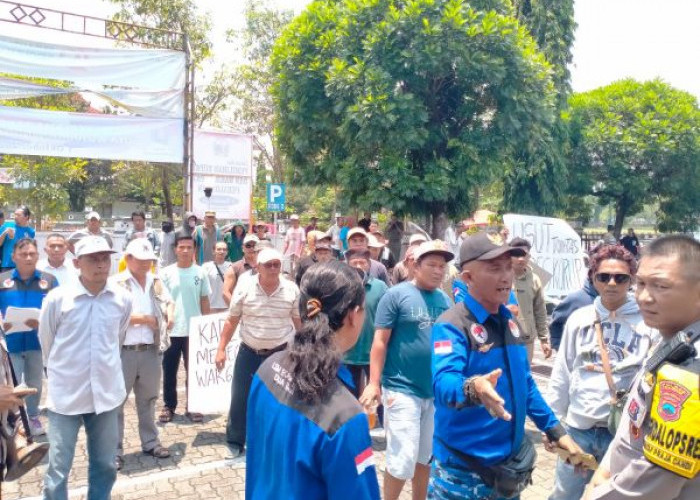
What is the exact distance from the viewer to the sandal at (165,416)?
615 cm

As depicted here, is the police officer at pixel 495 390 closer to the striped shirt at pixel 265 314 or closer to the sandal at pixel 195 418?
the striped shirt at pixel 265 314

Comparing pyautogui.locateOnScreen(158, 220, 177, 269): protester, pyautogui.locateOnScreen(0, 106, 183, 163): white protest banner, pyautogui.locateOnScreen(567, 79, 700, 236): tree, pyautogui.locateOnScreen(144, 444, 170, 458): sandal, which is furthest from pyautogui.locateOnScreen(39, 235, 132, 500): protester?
pyautogui.locateOnScreen(567, 79, 700, 236): tree

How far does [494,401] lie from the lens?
7.39 ft

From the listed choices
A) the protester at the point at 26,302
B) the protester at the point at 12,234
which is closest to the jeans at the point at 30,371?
the protester at the point at 26,302

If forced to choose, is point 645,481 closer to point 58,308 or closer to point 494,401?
point 494,401

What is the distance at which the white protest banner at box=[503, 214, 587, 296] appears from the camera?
32.0 ft

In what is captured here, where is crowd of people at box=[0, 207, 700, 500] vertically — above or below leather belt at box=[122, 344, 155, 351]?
above

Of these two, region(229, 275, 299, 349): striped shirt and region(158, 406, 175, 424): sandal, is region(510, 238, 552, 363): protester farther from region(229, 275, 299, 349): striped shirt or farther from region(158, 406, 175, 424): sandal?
region(158, 406, 175, 424): sandal

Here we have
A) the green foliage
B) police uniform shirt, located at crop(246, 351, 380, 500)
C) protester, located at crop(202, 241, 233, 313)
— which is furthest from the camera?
the green foliage

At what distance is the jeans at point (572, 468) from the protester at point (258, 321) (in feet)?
7.98

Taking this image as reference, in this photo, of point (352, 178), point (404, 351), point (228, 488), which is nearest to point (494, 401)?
point (404, 351)

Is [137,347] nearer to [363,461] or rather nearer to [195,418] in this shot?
[195,418]

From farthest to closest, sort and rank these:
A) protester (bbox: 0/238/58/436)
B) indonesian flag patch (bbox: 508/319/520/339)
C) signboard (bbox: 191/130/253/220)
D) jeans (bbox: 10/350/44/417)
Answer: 1. signboard (bbox: 191/130/253/220)
2. jeans (bbox: 10/350/44/417)
3. protester (bbox: 0/238/58/436)
4. indonesian flag patch (bbox: 508/319/520/339)

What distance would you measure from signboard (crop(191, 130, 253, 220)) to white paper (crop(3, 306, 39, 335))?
1062 centimetres
